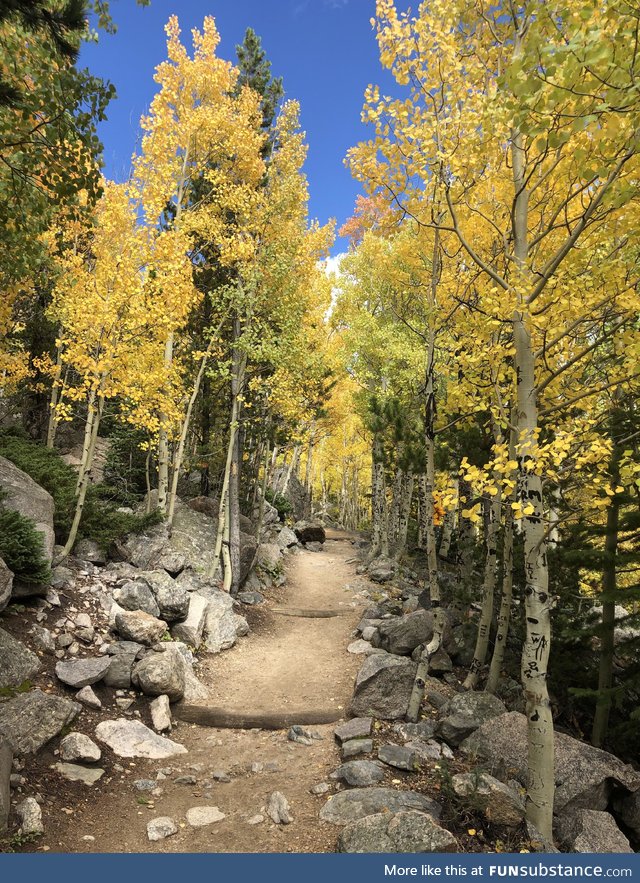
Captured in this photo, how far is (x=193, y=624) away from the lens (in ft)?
32.0

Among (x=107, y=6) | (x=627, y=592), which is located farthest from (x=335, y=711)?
(x=107, y=6)

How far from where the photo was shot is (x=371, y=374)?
17.7 metres

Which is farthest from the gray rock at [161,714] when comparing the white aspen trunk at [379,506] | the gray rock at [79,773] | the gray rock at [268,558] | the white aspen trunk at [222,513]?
the white aspen trunk at [379,506]

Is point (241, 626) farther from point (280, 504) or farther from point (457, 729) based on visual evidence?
point (280, 504)

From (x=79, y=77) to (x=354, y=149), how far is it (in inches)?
141

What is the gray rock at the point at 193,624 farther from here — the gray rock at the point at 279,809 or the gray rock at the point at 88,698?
the gray rock at the point at 279,809

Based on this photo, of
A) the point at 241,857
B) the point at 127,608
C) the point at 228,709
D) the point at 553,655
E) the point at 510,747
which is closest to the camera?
the point at 241,857

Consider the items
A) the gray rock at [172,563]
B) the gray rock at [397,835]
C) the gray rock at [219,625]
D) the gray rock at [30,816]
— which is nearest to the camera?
the gray rock at [397,835]

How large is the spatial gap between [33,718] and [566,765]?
6266 mm

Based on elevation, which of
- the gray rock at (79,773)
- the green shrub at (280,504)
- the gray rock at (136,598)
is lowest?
the gray rock at (79,773)

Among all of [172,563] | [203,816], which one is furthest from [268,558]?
[203,816]

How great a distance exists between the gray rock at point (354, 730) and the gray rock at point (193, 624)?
147 inches

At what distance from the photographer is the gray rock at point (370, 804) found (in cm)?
482

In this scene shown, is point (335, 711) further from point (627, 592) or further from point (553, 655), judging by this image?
point (627, 592)
